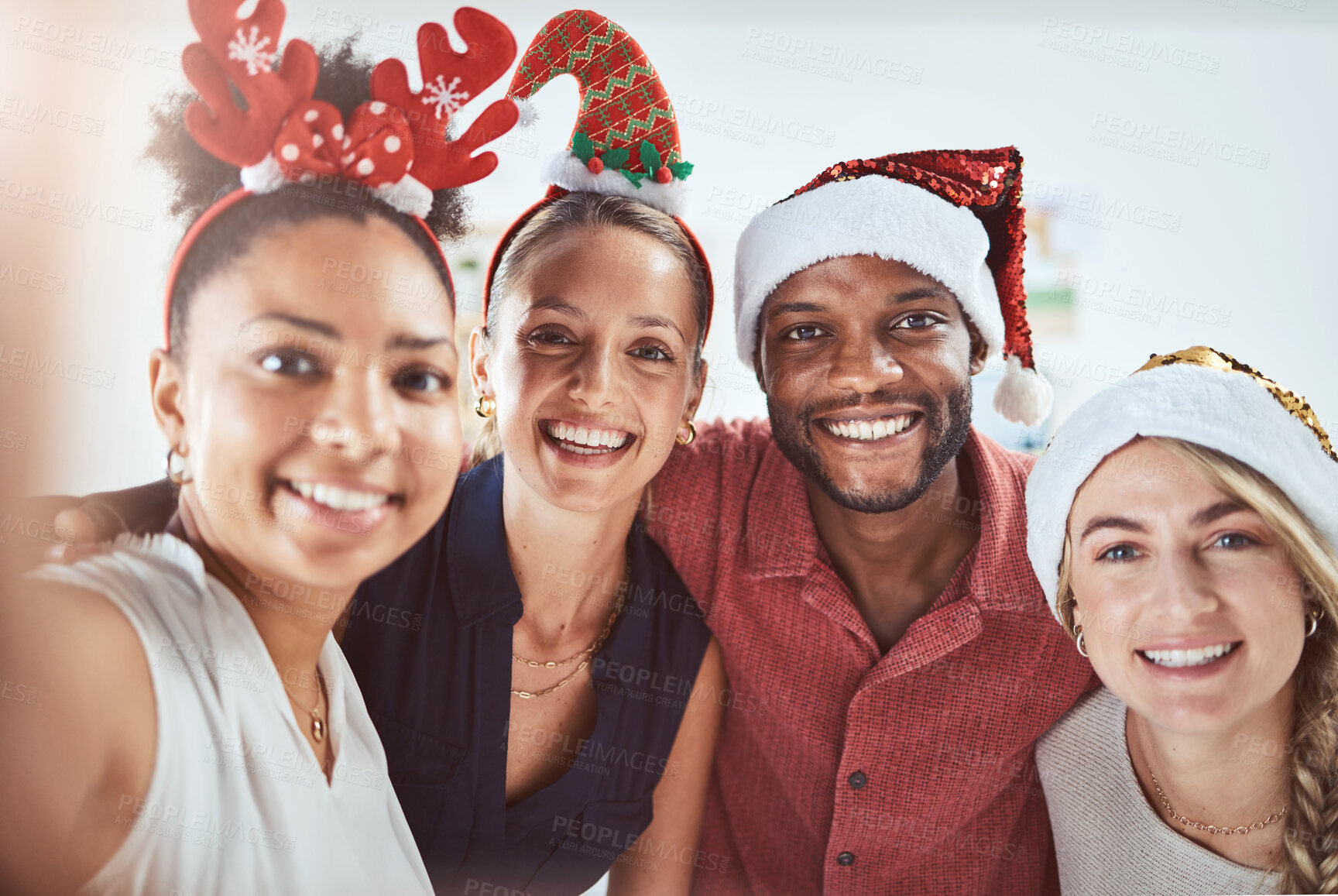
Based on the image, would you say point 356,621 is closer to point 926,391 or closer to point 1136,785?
point 926,391

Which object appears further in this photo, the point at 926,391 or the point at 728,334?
the point at 728,334

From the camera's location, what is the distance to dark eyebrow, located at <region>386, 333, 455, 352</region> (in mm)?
1376

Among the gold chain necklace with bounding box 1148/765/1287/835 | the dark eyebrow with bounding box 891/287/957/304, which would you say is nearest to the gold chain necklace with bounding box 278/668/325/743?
the dark eyebrow with bounding box 891/287/957/304

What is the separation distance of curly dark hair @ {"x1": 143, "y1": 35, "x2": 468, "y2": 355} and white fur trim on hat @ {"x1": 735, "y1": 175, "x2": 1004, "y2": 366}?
506mm

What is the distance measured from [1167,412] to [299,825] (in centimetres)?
143

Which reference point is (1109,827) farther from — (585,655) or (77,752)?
(77,752)

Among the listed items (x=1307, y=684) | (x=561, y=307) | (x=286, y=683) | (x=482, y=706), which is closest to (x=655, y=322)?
(x=561, y=307)

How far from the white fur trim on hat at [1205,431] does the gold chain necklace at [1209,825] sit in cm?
44

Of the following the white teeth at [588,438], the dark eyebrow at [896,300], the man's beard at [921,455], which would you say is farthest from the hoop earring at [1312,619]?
the white teeth at [588,438]

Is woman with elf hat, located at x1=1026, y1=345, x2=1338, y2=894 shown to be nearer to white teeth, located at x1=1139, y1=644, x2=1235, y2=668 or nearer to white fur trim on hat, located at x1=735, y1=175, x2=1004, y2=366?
white teeth, located at x1=1139, y1=644, x2=1235, y2=668

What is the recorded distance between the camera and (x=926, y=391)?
1551 mm

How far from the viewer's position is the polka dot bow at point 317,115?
1.35 metres

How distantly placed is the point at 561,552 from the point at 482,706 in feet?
0.91

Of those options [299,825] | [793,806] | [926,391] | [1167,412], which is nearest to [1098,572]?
[1167,412]
